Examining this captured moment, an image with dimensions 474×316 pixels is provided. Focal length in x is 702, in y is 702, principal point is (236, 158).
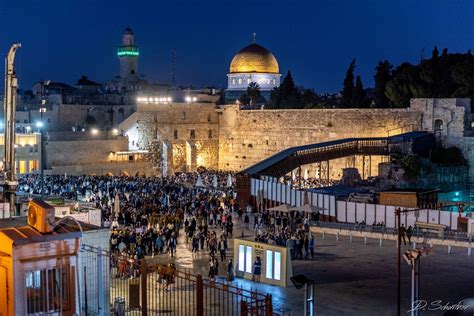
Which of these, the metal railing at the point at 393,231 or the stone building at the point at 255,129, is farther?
the stone building at the point at 255,129

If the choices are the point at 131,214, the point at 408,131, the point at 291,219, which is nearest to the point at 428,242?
the point at 291,219

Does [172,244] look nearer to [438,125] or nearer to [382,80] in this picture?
[438,125]

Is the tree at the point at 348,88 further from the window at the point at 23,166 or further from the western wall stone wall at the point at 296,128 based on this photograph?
the window at the point at 23,166

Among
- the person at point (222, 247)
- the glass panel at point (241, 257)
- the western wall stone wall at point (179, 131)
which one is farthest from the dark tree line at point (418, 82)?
the glass panel at point (241, 257)

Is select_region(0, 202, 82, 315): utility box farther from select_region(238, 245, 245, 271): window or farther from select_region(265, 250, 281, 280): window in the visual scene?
select_region(238, 245, 245, 271): window

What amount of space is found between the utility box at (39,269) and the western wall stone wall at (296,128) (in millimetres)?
28308

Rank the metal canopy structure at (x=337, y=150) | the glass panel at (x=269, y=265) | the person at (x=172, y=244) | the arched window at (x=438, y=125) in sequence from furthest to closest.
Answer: the arched window at (x=438, y=125)
the metal canopy structure at (x=337, y=150)
the person at (x=172, y=244)
the glass panel at (x=269, y=265)

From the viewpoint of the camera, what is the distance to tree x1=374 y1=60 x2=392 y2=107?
40.3 meters

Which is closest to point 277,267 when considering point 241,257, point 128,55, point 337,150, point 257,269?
point 257,269

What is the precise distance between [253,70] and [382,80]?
19.4 metres

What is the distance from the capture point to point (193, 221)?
2038 cm

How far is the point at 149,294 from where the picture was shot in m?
13.9

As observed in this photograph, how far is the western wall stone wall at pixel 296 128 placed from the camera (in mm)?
35844

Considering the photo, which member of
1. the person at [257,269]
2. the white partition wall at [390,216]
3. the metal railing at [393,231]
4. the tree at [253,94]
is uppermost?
the tree at [253,94]
